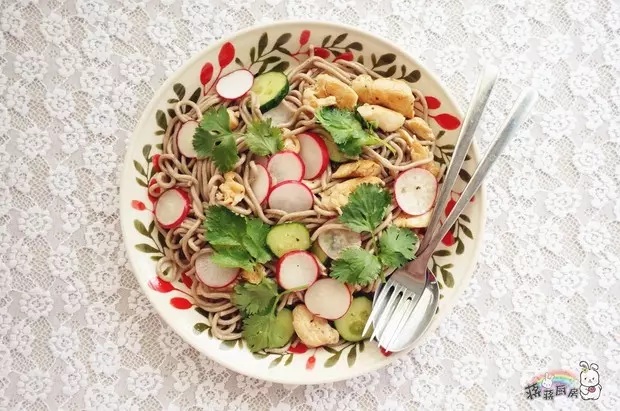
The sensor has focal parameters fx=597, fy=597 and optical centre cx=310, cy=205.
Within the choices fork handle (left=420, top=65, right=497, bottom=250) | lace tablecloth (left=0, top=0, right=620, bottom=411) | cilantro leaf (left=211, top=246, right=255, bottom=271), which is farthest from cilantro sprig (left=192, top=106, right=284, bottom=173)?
fork handle (left=420, top=65, right=497, bottom=250)

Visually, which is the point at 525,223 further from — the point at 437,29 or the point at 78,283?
the point at 78,283

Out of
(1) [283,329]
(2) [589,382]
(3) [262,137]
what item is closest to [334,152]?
(3) [262,137]

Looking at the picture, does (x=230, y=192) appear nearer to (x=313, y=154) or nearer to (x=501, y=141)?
(x=313, y=154)

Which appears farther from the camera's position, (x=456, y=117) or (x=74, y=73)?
(x=74, y=73)

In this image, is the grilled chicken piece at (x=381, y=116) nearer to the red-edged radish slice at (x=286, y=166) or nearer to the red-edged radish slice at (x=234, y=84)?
the red-edged radish slice at (x=286, y=166)


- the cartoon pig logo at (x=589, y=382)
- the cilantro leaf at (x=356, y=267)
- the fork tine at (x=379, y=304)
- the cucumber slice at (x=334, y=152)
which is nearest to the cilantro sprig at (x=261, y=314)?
the cilantro leaf at (x=356, y=267)

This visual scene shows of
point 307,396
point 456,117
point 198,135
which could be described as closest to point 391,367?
point 307,396

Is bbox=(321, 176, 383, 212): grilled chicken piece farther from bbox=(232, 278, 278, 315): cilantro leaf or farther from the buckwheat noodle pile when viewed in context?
bbox=(232, 278, 278, 315): cilantro leaf
